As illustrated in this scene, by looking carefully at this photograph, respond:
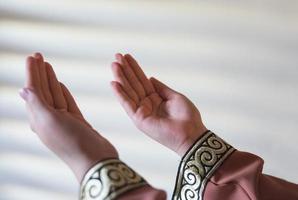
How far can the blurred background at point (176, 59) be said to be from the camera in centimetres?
89

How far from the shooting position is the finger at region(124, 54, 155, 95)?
0.72m

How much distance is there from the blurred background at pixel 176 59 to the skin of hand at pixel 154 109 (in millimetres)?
209

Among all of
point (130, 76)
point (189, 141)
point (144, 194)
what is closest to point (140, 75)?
point (130, 76)

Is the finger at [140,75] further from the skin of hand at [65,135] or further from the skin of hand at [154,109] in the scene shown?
the skin of hand at [65,135]

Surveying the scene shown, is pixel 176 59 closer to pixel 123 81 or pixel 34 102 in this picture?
pixel 123 81

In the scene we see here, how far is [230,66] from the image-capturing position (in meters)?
0.91

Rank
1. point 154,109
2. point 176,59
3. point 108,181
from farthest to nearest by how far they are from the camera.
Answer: point 176,59 → point 154,109 → point 108,181

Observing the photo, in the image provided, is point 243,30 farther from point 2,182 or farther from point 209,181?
point 2,182

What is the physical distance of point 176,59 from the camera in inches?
36.6

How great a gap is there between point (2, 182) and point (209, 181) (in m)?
0.63

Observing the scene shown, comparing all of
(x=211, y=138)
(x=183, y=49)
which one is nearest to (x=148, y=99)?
(x=211, y=138)

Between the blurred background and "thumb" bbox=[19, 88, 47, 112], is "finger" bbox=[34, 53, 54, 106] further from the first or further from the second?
the blurred background

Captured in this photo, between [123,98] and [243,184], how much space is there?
0.22 metres

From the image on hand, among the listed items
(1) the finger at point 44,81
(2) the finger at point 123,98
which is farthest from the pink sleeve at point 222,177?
(1) the finger at point 44,81
